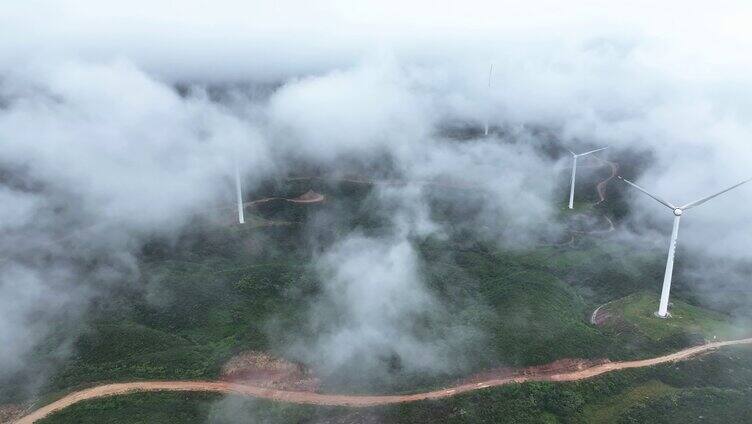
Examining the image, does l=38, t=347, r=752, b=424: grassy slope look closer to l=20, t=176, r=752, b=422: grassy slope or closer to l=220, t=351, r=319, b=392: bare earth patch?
l=20, t=176, r=752, b=422: grassy slope

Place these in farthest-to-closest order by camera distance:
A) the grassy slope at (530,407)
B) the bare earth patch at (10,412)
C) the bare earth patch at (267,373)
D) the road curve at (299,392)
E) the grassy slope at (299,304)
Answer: the grassy slope at (299,304) < the bare earth patch at (267,373) < the road curve at (299,392) < the bare earth patch at (10,412) < the grassy slope at (530,407)

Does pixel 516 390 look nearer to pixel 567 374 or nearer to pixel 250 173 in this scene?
pixel 567 374

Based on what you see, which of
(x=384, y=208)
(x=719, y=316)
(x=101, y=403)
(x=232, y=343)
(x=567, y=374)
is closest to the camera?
(x=101, y=403)

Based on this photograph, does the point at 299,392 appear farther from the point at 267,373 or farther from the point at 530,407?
the point at 530,407

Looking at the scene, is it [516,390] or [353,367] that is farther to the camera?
[353,367]

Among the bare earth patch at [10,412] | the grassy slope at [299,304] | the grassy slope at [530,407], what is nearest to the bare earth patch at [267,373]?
the grassy slope at [299,304]

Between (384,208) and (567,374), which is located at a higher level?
(384,208)

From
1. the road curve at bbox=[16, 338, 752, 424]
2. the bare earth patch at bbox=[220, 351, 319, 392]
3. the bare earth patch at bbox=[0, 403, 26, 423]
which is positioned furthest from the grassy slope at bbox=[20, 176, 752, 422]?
the bare earth patch at bbox=[0, 403, 26, 423]

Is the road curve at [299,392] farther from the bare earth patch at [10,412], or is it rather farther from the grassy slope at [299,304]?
the grassy slope at [299,304]

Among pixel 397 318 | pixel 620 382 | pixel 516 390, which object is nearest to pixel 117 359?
pixel 397 318
